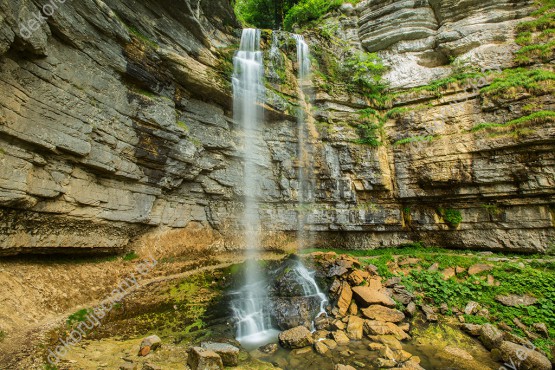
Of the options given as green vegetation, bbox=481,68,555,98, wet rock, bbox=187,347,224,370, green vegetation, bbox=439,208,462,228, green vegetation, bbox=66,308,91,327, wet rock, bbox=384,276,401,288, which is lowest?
wet rock, bbox=187,347,224,370

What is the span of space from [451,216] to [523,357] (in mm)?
7926

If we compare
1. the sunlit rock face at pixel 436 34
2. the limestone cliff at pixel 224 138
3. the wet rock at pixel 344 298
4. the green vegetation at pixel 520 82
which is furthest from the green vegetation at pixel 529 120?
the wet rock at pixel 344 298

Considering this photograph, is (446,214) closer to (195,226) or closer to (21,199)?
(195,226)

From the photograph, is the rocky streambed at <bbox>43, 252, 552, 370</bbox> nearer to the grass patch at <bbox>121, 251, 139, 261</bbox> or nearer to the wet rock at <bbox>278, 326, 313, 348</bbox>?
the wet rock at <bbox>278, 326, 313, 348</bbox>

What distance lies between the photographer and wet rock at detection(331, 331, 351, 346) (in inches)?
281

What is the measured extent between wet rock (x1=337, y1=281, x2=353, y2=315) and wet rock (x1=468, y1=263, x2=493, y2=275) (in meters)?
5.15

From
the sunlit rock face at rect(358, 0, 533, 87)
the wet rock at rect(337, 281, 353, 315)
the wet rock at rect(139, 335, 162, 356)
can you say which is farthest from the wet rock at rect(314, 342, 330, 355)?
the sunlit rock face at rect(358, 0, 533, 87)

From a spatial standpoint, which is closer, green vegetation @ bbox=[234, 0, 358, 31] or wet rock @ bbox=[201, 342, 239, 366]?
wet rock @ bbox=[201, 342, 239, 366]

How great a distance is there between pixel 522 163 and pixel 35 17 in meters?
18.2

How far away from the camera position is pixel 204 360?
17.7 feet

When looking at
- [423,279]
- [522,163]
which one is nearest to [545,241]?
[522,163]

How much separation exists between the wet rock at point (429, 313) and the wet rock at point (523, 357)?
1897 mm

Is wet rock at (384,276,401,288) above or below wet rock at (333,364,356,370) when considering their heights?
above

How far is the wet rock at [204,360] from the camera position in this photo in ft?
17.5
